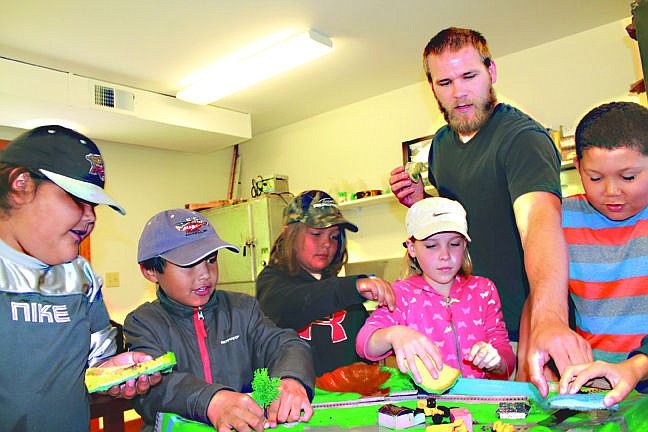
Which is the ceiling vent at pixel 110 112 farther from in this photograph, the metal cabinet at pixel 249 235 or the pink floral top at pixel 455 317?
the pink floral top at pixel 455 317

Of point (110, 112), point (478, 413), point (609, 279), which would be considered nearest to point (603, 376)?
point (478, 413)

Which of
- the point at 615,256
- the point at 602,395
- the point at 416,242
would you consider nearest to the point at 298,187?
the point at 416,242

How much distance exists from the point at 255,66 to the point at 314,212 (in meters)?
2.72

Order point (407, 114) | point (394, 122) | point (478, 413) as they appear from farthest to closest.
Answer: point (394, 122)
point (407, 114)
point (478, 413)

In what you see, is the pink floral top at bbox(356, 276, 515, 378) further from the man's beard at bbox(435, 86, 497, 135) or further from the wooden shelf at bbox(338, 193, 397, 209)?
the wooden shelf at bbox(338, 193, 397, 209)

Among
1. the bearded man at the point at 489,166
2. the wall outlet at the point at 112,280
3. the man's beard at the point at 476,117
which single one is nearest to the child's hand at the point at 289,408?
the bearded man at the point at 489,166

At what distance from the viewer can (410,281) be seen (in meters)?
1.92

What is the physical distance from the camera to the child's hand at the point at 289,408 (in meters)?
1.34

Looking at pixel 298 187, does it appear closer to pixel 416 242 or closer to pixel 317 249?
pixel 317 249

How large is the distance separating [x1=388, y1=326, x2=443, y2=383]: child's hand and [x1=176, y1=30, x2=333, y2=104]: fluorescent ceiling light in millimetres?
3393

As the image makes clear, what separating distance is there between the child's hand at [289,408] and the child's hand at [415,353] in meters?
0.27

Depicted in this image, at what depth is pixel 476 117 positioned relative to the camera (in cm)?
198

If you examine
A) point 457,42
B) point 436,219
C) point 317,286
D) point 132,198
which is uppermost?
point 132,198

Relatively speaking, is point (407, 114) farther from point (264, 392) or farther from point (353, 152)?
point (264, 392)
